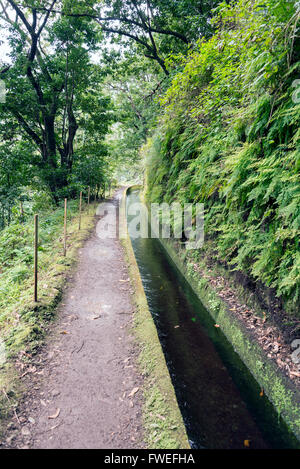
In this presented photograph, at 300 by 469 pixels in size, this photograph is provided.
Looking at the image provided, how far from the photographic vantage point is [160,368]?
10.9 ft

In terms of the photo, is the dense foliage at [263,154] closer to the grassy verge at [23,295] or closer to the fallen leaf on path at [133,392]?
the fallen leaf on path at [133,392]

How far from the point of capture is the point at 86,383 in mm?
3127

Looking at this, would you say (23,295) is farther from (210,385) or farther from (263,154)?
(263,154)

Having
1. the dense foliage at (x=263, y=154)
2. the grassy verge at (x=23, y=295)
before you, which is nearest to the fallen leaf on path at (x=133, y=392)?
the grassy verge at (x=23, y=295)

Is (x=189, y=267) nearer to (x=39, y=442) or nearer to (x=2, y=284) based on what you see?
(x=2, y=284)

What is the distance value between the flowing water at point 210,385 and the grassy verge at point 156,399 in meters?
0.39

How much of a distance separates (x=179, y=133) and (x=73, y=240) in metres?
5.20

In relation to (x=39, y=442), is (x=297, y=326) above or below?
above

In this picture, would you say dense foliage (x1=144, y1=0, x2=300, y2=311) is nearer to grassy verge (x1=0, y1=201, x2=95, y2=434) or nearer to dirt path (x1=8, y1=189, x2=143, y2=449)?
dirt path (x1=8, y1=189, x2=143, y2=449)

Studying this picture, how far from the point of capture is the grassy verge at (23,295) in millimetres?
3102

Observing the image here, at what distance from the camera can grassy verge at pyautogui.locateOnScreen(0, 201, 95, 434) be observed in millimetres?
3102

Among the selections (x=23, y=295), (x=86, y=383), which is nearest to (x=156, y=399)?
(x=86, y=383)
